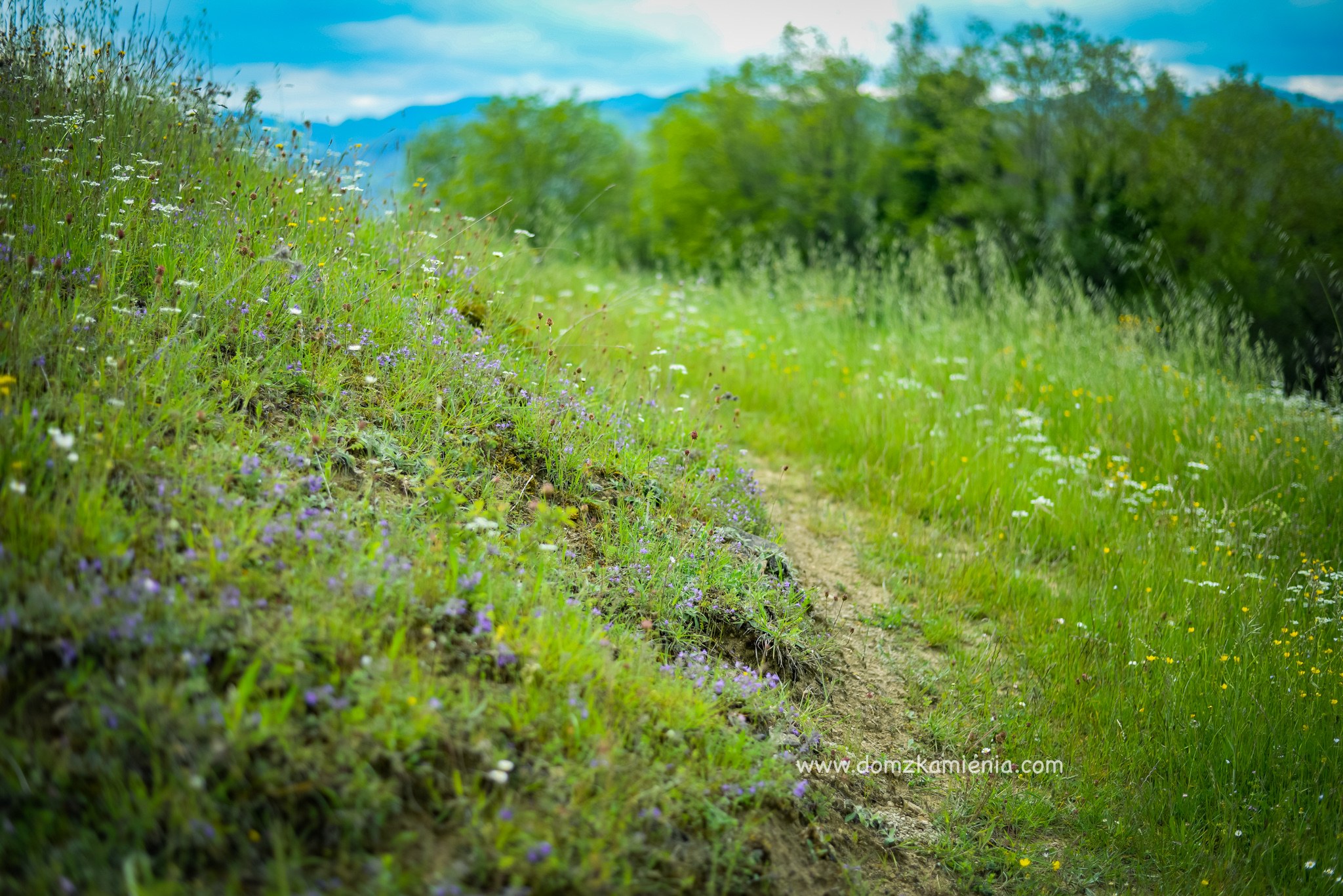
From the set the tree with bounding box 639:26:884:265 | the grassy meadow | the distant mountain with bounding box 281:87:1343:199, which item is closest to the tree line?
the tree with bounding box 639:26:884:265

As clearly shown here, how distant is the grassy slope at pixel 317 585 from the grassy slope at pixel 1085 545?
4.39ft

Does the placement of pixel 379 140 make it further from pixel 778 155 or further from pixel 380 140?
pixel 778 155

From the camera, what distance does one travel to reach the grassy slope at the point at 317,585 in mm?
1943

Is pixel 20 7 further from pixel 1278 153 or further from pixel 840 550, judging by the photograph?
pixel 1278 153

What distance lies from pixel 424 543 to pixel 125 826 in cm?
130

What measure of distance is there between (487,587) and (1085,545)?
176 inches

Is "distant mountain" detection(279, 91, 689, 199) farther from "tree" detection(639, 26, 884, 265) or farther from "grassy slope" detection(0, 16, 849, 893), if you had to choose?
"tree" detection(639, 26, 884, 265)

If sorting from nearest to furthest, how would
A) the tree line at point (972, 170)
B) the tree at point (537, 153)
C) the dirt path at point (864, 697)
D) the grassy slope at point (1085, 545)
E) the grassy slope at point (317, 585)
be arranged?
the grassy slope at point (317, 585) < the dirt path at point (864, 697) < the grassy slope at point (1085, 545) < the tree line at point (972, 170) < the tree at point (537, 153)

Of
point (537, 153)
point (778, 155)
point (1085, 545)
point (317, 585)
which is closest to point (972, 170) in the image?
point (778, 155)

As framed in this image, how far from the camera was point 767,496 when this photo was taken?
5812 mm

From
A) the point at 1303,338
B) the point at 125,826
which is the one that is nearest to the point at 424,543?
the point at 125,826

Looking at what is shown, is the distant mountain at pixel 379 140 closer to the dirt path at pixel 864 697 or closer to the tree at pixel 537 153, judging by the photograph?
the dirt path at pixel 864 697

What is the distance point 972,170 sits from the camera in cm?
2056

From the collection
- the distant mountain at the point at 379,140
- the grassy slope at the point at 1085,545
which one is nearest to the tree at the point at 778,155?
the grassy slope at the point at 1085,545
